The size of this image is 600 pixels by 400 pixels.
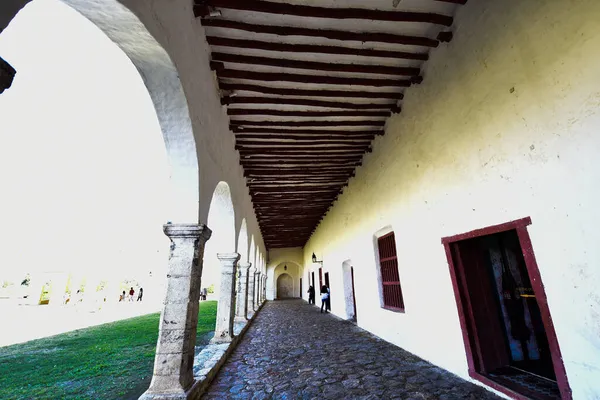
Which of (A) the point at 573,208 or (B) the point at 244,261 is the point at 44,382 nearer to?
(B) the point at 244,261

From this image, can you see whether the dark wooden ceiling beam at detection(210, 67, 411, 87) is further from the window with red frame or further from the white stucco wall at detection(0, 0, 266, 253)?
the window with red frame

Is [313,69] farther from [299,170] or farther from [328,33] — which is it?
[299,170]

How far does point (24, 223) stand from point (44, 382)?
15.0 m

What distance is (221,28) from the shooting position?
321cm

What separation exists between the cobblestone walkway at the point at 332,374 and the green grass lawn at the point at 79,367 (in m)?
1.25

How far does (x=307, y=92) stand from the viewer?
13.7ft

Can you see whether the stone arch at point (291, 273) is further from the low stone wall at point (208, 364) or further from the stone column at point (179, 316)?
the stone column at point (179, 316)

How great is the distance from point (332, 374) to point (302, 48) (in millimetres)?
4132

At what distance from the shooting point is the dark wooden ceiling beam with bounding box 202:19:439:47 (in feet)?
9.95

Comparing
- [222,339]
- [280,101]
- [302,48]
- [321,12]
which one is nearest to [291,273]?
[222,339]

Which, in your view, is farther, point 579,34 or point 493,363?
point 493,363

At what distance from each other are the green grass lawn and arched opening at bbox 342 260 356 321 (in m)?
4.16

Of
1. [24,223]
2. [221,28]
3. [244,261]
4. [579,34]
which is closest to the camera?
[579,34]

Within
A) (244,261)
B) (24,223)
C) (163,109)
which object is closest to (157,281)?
(24,223)
